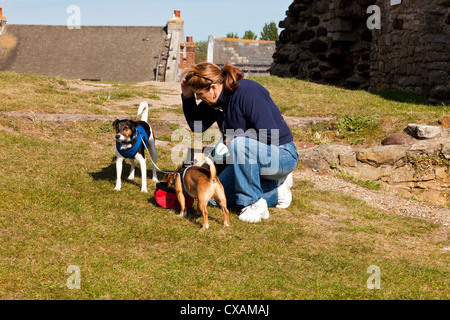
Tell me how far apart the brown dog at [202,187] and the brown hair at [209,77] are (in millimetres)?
931

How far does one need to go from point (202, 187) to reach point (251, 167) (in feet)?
2.58

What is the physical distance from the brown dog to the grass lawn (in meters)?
0.25

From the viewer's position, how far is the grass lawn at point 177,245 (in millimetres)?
3844

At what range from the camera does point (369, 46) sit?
15562 mm

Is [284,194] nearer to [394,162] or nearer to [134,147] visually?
[134,147]

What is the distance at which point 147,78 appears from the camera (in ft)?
128

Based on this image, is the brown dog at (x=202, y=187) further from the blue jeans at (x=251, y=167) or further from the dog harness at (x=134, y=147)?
the dog harness at (x=134, y=147)

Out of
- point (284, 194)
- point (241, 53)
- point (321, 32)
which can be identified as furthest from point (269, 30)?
point (284, 194)

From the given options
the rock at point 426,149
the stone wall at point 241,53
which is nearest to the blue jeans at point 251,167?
the rock at point 426,149

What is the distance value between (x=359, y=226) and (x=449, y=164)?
3.79 m

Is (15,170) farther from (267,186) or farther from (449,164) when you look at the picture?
(449,164)

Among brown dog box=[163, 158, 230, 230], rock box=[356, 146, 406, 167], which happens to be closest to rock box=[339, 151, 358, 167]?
rock box=[356, 146, 406, 167]

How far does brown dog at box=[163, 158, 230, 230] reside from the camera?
195 inches

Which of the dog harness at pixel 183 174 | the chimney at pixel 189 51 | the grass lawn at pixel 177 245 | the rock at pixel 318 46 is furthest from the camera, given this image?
the chimney at pixel 189 51
